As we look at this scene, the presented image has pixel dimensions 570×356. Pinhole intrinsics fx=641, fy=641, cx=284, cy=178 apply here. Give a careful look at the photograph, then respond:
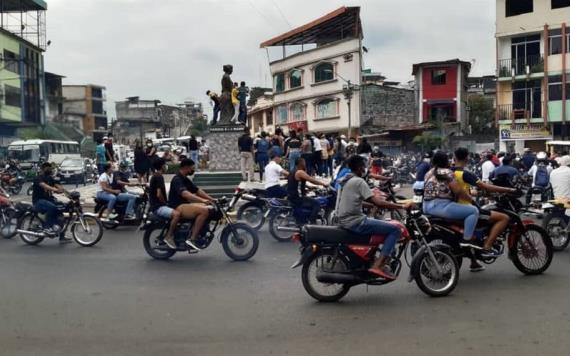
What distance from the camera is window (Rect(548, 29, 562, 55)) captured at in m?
36.5

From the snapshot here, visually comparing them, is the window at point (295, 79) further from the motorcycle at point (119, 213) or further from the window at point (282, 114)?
the motorcycle at point (119, 213)

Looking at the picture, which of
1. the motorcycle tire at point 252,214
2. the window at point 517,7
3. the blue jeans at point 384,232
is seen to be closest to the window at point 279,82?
the window at point 517,7

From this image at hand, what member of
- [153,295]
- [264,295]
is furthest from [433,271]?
[153,295]

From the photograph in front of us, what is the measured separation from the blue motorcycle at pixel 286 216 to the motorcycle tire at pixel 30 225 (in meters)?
4.30

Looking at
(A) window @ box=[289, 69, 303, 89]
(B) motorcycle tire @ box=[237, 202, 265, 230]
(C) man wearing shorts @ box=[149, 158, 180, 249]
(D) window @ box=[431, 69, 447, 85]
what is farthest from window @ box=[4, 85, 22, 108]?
(C) man wearing shorts @ box=[149, 158, 180, 249]

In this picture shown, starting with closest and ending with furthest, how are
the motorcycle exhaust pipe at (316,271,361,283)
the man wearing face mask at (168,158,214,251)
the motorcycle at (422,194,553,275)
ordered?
the motorcycle exhaust pipe at (316,271,361,283) < the motorcycle at (422,194,553,275) < the man wearing face mask at (168,158,214,251)

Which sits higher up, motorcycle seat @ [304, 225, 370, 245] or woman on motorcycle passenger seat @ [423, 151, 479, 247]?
woman on motorcycle passenger seat @ [423, 151, 479, 247]

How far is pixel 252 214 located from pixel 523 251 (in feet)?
18.9

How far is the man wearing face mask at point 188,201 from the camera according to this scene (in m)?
9.74

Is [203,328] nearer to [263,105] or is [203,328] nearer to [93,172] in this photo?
[93,172]

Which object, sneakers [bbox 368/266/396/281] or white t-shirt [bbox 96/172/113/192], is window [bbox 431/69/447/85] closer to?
white t-shirt [bbox 96/172/113/192]

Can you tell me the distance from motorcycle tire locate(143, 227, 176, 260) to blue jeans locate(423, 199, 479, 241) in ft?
14.2

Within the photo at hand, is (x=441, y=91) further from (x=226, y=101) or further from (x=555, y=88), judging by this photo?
(x=226, y=101)

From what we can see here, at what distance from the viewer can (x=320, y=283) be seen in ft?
23.3
